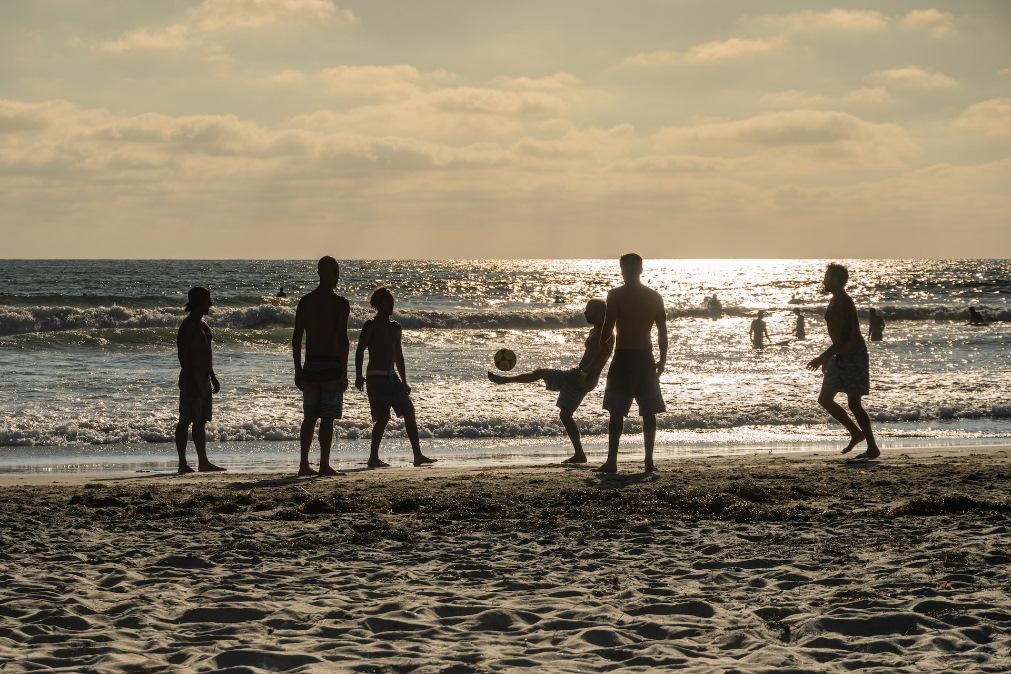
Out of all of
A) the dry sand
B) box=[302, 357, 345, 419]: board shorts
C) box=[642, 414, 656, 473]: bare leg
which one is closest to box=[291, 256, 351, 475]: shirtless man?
box=[302, 357, 345, 419]: board shorts

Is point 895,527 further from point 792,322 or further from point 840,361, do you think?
point 792,322

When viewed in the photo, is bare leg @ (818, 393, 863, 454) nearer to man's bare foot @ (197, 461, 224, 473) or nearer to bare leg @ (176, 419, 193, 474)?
man's bare foot @ (197, 461, 224, 473)

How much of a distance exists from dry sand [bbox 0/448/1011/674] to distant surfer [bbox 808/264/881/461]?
165 cm

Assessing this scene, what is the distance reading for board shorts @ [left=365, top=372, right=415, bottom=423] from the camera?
9.91m

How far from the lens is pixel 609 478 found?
862 cm

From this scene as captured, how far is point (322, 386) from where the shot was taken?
8922mm

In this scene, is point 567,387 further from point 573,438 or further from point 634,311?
point 634,311

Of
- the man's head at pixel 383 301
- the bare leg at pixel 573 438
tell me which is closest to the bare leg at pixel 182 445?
the man's head at pixel 383 301

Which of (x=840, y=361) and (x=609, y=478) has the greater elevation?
(x=840, y=361)

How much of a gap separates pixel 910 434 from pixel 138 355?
1576 cm

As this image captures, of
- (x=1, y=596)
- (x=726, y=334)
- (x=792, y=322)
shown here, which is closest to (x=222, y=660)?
(x=1, y=596)

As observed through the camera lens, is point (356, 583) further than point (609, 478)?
No

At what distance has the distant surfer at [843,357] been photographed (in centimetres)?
973

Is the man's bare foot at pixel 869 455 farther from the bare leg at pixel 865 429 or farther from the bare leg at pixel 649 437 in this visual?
the bare leg at pixel 649 437
